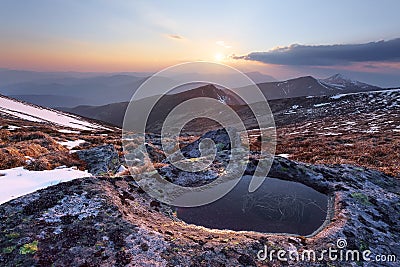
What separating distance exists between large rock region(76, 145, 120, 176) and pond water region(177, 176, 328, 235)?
9.92 meters

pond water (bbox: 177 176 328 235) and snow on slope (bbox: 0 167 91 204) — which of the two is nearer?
pond water (bbox: 177 176 328 235)

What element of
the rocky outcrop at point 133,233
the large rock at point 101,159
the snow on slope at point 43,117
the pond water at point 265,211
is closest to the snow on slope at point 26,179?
the large rock at point 101,159

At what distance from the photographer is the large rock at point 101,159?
681 inches

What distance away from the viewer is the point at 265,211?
9.85 metres

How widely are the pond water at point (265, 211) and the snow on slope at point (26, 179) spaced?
23.9ft

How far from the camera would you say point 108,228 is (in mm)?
7156

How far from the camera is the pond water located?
9016 millimetres

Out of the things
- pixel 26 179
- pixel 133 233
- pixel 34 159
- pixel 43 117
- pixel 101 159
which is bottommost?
pixel 43 117

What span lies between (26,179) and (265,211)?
1202cm

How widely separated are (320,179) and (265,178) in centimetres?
281

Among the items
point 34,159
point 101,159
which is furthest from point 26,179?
point 101,159

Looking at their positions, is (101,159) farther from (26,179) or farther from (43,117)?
(43,117)

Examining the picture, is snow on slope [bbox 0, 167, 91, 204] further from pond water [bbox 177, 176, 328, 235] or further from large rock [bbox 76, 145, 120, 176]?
pond water [bbox 177, 176, 328, 235]

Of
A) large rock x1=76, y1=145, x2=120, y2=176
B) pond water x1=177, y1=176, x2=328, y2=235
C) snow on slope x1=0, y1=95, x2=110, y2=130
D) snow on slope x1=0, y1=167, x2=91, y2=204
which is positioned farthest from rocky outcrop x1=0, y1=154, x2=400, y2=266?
snow on slope x1=0, y1=95, x2=110, y2=130
